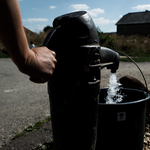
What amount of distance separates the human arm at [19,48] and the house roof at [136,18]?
3681cm

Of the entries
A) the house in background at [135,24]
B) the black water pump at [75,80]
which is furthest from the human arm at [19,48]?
the house in background at [135,24]

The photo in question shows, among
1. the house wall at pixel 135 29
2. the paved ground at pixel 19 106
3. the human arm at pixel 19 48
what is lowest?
the paved ground at pixel 19 106

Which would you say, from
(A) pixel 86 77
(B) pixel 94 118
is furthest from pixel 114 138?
(A) pixel 86 77

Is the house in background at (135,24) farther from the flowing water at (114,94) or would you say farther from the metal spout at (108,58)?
the metal spout at (108,58)

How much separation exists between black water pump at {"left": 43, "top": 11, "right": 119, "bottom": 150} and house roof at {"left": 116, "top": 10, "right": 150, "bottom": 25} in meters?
36.5

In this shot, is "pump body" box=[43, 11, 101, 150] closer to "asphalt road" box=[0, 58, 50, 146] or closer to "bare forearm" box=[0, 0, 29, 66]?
"bare forearm" box=[0, 0, 29, 66]

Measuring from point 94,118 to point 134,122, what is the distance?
65 cm

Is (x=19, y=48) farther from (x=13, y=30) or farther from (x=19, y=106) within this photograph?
(x=19, y=106)

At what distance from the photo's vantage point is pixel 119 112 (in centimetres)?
148

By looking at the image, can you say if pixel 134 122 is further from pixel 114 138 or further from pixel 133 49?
pixel 133 49

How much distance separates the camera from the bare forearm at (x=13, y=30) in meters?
0.60

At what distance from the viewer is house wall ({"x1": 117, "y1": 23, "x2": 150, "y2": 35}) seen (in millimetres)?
33875

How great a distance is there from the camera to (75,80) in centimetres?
97

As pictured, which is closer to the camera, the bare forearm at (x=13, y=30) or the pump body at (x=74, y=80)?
the bare forearm at (x=13, y=30)
